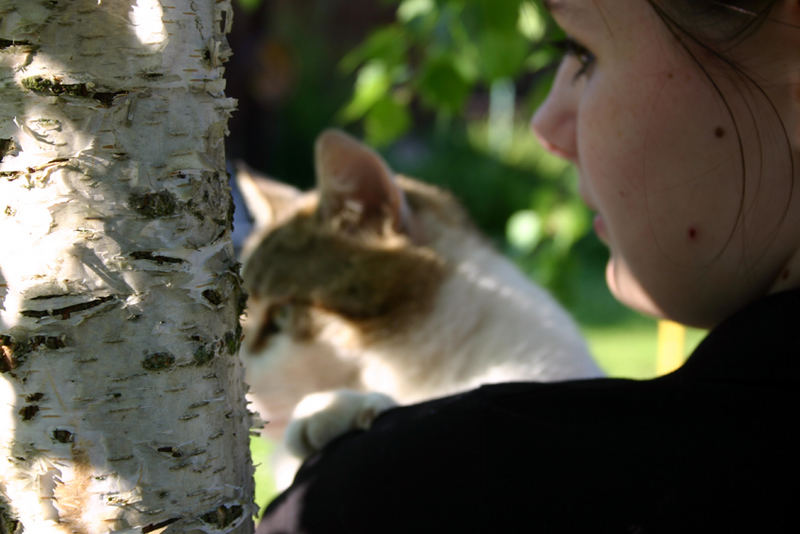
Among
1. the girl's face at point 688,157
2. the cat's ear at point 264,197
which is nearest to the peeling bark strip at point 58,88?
the girl's face at point 688,157

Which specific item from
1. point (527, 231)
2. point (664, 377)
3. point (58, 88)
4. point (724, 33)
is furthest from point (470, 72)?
point (58, 88)

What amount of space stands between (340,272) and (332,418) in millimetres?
712

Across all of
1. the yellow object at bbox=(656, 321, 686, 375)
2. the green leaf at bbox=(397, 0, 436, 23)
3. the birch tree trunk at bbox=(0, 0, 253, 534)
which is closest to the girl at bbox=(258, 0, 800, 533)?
the birch tree trunk at bbox=(0, 0, 253, 534)

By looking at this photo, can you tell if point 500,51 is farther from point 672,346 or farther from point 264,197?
point 672,346

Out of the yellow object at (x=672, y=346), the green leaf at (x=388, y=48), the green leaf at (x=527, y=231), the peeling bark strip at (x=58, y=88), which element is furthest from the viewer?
the yellow object at (x=672, y=346)

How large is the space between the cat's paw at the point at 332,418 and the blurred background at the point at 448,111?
0.73 meters

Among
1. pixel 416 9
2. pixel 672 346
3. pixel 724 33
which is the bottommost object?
pixel 672 346

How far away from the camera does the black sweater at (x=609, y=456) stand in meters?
0.56

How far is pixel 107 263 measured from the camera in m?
0.58

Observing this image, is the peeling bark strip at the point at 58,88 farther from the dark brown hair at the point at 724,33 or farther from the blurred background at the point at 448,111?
the blurred background at the point at 448,111

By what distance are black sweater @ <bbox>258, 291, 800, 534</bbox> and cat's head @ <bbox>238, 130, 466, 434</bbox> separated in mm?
804

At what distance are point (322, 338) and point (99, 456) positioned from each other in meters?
0.96

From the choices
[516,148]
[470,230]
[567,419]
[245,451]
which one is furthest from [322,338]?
[516,148]

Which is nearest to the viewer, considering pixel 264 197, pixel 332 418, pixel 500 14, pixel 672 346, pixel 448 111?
pixel 332 418
